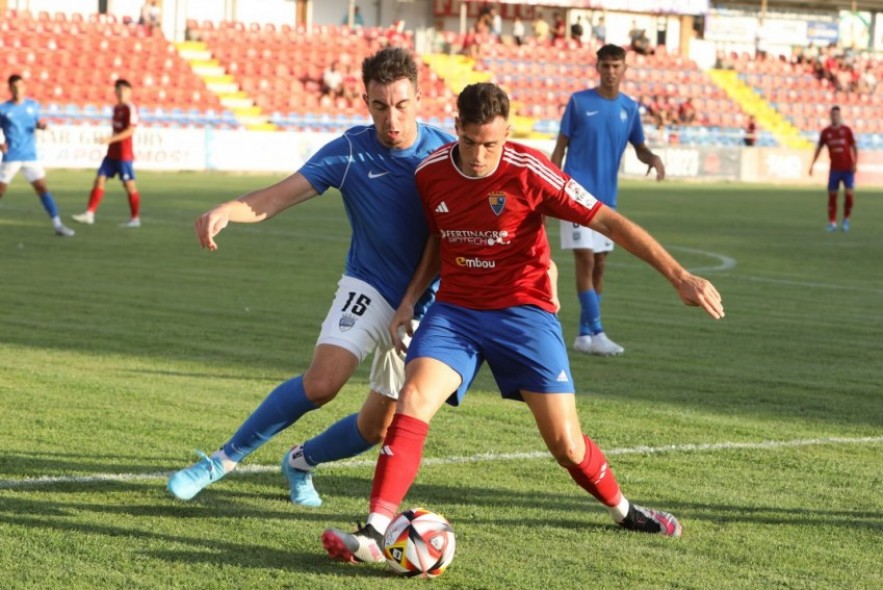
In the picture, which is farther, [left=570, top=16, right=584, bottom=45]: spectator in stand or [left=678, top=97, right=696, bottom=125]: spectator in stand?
[left=570, top=16, right=584, bottom=45]: spectator in stand

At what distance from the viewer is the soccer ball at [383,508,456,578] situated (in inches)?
188

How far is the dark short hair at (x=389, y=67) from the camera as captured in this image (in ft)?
17.7

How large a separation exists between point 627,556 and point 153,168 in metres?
31.9

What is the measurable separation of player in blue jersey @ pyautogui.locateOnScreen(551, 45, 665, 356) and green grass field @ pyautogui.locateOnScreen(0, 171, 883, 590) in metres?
0.47

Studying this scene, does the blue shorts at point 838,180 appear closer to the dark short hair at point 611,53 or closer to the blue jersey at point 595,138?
the blue jersey at point 595,138

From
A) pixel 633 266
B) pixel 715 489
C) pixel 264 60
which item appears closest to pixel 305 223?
pixel 633 266

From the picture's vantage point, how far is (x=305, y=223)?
74.1 feet

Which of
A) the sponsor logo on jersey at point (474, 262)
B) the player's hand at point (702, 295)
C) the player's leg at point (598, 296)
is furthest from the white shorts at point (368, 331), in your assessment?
the player's leg at point (598, 296)

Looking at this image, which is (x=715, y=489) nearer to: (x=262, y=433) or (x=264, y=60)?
(x=262, y=433)

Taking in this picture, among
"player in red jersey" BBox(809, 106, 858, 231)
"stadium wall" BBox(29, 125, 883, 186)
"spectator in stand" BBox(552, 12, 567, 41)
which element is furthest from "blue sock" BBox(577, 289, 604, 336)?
"spectator in stand" BBox(552, 12, 567, 41)

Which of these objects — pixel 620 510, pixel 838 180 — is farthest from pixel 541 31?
pixel 620 510

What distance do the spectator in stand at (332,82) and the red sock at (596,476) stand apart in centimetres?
3777

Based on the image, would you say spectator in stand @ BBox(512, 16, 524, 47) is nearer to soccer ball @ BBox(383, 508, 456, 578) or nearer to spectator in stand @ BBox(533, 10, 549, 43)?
spectator in stand @ BBox(533, 10, 549, 43)

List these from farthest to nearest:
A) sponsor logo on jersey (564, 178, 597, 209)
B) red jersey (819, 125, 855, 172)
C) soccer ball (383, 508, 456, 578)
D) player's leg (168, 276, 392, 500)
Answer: red jersey (819, 125, 855, 172)
player's leg (168, 276, 392, 500)
sponsor logo on jersey (564, 178, 597, 209)
soccer ball (383, 508, 456, 578)
